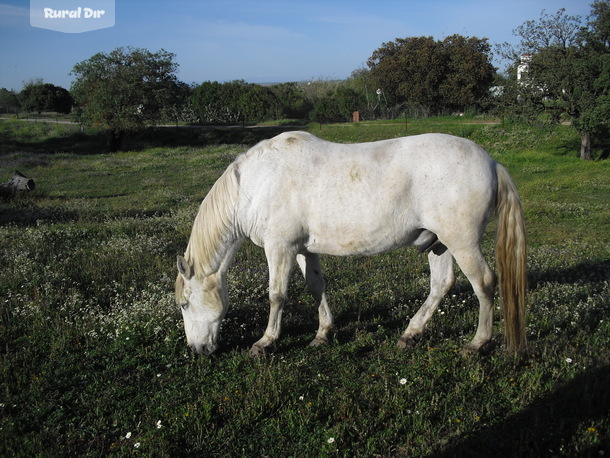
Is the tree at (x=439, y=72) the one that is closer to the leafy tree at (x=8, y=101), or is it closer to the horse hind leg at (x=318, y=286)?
the horse hind leg at (x=318, y=286)

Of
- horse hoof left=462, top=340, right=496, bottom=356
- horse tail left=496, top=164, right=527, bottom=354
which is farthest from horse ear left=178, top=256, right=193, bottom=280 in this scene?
horse tail left=496, top=164, right=527, bottom=354

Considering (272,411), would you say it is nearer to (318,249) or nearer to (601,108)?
(318,249)

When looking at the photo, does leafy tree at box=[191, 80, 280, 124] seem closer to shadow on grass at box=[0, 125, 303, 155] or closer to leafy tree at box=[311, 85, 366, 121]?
leafy tree at box=[311, 85, 366, 121]

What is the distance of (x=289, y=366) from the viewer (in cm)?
481

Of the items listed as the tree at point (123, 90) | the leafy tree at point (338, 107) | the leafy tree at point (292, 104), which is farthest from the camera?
the leafy tree at point (292, 104)

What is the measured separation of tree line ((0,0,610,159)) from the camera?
25536 millimetres

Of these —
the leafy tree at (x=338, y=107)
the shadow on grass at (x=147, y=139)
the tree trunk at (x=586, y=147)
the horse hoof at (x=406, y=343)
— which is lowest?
the horse hoof at (x=406, y=343)

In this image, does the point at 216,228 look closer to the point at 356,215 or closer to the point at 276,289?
the point at 276,289

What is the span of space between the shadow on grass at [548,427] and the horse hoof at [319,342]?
2.08 metres

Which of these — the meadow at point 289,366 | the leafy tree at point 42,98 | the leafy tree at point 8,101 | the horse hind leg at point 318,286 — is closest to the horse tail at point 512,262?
the meadow at point 289,366

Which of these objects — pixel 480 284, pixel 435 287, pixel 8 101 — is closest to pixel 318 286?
pixel 435 287

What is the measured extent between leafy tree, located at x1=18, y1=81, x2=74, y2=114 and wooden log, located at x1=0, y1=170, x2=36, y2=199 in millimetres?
51401

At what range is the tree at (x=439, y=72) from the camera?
45.2 meters

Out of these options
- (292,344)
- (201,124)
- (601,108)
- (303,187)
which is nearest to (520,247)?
(303,187)
